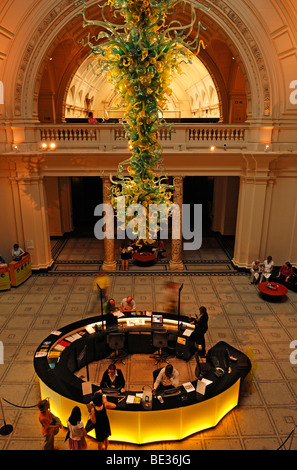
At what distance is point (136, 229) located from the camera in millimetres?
Result: 4348

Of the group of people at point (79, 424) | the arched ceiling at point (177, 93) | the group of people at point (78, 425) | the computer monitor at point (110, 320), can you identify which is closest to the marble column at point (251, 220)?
the computer monitor at point (110, 320)

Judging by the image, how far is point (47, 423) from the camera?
593 centimetres

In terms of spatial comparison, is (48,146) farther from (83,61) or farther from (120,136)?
(83,61)

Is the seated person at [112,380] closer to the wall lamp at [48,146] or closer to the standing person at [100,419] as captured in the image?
the standing person at [100,419]

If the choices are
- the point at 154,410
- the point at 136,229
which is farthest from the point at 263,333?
the point at 136,229

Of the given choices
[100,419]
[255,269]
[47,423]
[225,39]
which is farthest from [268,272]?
[47,423]

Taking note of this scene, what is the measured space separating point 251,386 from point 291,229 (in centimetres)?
740

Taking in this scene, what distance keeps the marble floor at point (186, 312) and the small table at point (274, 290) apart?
31 cm

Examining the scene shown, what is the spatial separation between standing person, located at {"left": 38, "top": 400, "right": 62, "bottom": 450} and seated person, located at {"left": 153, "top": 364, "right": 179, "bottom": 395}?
1927mm

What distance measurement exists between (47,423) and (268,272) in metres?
8.65

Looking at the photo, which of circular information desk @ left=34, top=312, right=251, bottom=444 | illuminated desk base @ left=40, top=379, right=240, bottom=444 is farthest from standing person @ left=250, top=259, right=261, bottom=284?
illuminated desk base @ left=40, top=379, right=240, bottom=444

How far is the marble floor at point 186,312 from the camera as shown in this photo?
21.9ft
